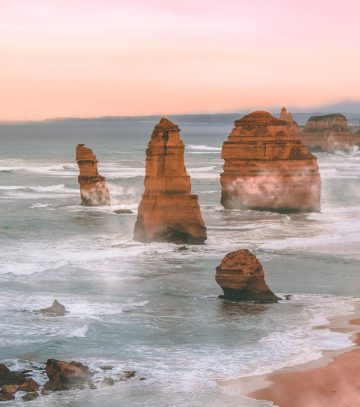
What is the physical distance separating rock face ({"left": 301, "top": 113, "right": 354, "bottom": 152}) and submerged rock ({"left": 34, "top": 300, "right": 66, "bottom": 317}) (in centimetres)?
13988

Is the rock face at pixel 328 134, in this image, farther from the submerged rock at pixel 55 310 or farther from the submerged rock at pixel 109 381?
the submerged rock at pixel 109 381

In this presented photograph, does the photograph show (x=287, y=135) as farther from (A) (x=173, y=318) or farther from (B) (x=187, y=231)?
(A) (x=173, y=318)

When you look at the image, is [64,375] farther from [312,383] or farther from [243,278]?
[243,278]

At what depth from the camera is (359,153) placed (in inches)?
7106

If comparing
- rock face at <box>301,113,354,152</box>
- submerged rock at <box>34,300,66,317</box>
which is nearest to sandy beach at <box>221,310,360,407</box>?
submerged rock at <box>34,300,66,317</box>

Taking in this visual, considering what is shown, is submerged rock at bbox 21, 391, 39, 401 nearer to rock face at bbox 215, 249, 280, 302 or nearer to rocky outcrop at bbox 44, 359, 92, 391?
rocky outcrop at bbox 44, 359, 92, 391

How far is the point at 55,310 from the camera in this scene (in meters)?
35.1

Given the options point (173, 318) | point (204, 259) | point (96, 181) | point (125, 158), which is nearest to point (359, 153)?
point (125, 158)

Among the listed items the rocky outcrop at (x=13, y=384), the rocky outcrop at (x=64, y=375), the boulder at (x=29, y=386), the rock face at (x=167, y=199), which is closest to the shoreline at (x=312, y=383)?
the rocky outcrop at (x=64, y=375)

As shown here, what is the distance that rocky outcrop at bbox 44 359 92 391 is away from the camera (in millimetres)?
26062

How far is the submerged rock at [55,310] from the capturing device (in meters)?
34.9

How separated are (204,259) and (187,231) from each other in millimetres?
4888

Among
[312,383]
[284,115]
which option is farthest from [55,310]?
[284,115]

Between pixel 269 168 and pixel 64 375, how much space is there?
145 ft
